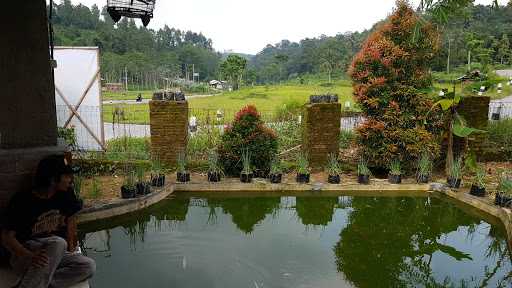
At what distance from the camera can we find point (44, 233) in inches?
114

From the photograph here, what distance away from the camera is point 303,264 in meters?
4.20

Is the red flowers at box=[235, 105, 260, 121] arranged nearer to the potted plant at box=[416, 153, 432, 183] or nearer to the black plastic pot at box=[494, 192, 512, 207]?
the potted plant at box=[416, 153, 432, 183]

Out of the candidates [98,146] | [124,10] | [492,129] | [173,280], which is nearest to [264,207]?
[173,280]

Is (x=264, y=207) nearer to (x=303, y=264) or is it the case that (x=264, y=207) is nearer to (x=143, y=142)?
(x=303, y=264)

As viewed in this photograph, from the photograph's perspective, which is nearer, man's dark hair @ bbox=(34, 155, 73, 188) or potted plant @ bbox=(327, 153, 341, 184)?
man's dark hair @ bbox=(34, 155, 73, 188)

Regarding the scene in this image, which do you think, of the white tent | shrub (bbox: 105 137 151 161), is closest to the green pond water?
shrub (bbox: 105 137 151 161)

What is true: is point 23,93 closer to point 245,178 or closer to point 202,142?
point 245,178

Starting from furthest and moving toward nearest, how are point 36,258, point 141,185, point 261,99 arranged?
point 261,99
point 141,185
point 36,258

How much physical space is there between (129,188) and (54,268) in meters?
2.80

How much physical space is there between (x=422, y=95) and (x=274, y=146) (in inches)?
108

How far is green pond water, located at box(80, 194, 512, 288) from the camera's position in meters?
3.91

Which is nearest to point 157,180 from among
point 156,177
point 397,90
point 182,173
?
point 156,177

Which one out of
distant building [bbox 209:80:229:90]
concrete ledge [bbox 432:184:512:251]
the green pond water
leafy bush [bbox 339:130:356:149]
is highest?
distant building [bbox 209:80:229:90]

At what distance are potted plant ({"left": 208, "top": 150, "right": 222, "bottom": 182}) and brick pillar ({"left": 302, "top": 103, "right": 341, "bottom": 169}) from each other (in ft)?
5.88
